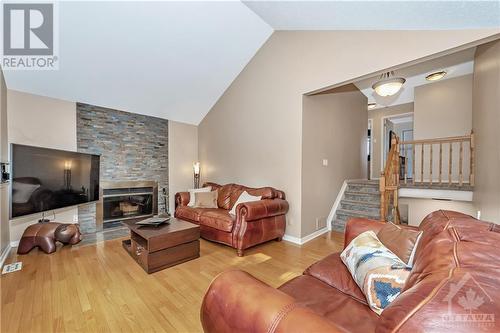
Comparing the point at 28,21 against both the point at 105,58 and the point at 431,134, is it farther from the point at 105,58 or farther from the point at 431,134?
the point at 431,134

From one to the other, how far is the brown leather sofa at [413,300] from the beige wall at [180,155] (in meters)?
4.15

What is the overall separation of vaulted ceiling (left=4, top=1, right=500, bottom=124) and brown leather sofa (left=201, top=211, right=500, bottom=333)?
5.70 feet

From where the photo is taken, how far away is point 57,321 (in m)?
1.63

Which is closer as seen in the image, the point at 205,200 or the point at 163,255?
the point at 163,255

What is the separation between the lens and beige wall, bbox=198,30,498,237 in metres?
2.39

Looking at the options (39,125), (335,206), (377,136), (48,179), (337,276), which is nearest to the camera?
(337,276)

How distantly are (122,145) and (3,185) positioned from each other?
1718 mm

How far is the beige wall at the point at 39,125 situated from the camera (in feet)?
10.1

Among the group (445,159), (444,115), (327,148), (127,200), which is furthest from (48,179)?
(444,115)

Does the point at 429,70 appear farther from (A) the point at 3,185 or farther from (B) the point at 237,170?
(A) the point at 3,185

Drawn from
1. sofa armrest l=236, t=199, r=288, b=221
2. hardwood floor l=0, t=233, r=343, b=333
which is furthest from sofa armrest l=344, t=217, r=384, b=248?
sofa armrest l=236, t=199, r=288, b=221

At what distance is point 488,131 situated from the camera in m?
2.55

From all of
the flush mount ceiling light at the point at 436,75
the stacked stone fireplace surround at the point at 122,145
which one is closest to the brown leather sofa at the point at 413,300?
the stacked stone fireplace surround at the point at 122,145

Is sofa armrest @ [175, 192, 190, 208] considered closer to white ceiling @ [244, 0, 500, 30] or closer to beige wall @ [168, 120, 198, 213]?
beige wall @ [168, 120, 198, 213]
